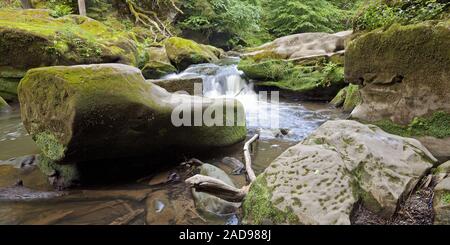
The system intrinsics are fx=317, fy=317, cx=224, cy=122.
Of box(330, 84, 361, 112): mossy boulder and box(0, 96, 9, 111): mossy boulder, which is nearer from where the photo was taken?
box(330, 84, 361, 112): mossy boulder

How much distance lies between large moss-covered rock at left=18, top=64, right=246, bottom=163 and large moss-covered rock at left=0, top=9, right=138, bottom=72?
4.86m

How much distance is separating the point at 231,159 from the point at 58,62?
6.13 metres

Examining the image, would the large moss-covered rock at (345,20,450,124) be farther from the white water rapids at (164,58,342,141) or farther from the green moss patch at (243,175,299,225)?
the green moss patch at (243,175,299,225)

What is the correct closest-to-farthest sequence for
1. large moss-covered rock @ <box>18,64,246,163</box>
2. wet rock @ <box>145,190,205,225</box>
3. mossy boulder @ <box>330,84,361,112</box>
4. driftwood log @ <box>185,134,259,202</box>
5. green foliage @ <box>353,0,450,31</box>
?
driftwood log @ <box>185,134,259,202</box>, wet rock @ <box>145,190,205,225</box>, large moss-covered rock @ <box>18,64,246,163</box>, green foliage @ <box>353,0,450,31</box>, mossy boulder @ <box>330,84,361,112</box>

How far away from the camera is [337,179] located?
106 inches

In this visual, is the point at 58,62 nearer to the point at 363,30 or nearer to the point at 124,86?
A: the point at 124,86

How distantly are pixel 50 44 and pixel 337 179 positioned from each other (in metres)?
8.18

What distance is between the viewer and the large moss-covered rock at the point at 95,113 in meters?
3.48

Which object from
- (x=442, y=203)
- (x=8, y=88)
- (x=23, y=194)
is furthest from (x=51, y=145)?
(x=8, y=88)

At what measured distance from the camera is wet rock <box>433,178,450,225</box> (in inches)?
92.4

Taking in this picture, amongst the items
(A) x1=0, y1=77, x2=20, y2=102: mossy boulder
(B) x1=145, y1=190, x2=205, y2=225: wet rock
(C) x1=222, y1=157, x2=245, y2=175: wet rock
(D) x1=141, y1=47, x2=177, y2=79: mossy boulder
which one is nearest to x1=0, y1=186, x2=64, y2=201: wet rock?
(B) x1=145, y1=190, x2=205, y2=225: wet rock

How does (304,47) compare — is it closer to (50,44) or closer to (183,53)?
(183,53)

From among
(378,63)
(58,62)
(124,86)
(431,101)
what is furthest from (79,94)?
(58,62)

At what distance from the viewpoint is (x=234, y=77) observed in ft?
36.2
